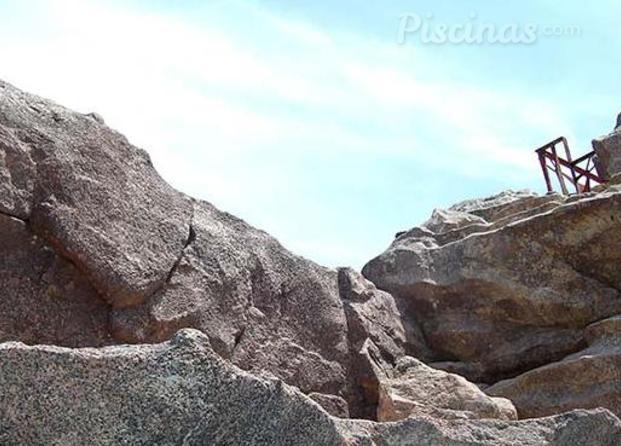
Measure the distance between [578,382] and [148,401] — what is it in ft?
26.7

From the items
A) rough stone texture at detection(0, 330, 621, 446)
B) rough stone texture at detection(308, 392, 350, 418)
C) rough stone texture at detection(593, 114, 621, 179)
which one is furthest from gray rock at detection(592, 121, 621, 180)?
rough stone texture at detection(0, 330, 621, 446)

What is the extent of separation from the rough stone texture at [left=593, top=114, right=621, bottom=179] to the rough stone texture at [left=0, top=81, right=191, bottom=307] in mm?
13182

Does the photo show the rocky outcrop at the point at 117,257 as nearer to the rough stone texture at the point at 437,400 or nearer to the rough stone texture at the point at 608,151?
the rough stone texture at the point at 437,400

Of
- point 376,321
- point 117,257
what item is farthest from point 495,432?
point 376,321

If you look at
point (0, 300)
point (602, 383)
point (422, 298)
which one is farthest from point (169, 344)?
point (422, 298)

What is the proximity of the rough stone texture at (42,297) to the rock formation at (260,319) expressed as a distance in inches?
0.6

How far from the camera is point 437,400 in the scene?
9406 millimetres

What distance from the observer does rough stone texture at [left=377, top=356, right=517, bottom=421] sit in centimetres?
898

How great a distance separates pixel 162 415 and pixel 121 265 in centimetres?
409

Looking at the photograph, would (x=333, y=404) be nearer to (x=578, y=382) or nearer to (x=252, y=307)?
(x=252, y=307)

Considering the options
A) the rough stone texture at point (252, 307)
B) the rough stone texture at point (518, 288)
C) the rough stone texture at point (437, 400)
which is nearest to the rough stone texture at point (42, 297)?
the rough stone texture at point (252, 307)

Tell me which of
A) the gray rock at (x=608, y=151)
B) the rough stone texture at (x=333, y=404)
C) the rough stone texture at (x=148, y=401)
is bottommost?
the rough stone texture at (x=333, y=404)

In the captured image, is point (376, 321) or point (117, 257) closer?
point (117, 257)

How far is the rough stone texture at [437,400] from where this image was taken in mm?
8981
